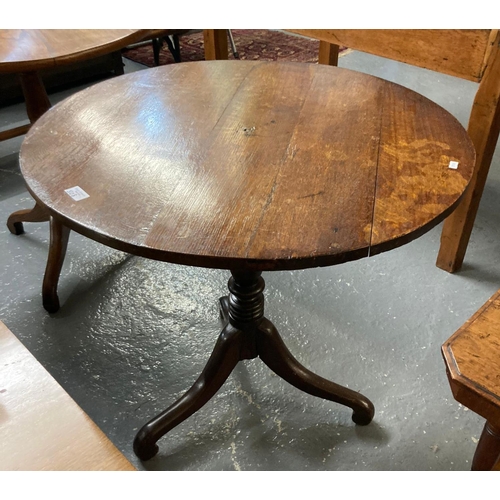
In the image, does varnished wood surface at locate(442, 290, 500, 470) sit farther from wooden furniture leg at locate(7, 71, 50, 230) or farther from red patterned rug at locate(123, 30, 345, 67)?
red patterned rug at locate(123, 30, 345, 67)

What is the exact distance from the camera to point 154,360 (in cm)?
157

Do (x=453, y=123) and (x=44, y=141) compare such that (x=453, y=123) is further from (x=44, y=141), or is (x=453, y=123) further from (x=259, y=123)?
(x=44, y=141)

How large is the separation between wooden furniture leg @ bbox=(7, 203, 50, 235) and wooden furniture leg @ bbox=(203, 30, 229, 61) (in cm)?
103

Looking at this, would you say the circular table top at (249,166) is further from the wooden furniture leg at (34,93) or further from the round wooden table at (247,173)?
the wooden furniture leg at (34,93)

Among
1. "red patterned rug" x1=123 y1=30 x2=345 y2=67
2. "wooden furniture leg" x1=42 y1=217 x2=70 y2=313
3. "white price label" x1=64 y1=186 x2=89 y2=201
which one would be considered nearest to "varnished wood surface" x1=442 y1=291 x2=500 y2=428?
"white price label" x1=64 y1=186 x2=89 y2=201

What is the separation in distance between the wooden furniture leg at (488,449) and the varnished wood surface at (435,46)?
113 cm

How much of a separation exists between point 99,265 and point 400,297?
114cm

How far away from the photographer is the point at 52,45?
1637mm

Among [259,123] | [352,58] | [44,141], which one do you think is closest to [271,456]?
[259,123]

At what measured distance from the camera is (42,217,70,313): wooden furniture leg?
1.72 metres

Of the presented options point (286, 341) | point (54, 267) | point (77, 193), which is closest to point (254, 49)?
point (54, 267)

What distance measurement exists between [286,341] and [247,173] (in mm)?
792

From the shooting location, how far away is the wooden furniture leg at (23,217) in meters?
1.98

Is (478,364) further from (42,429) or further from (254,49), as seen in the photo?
(254,49)
